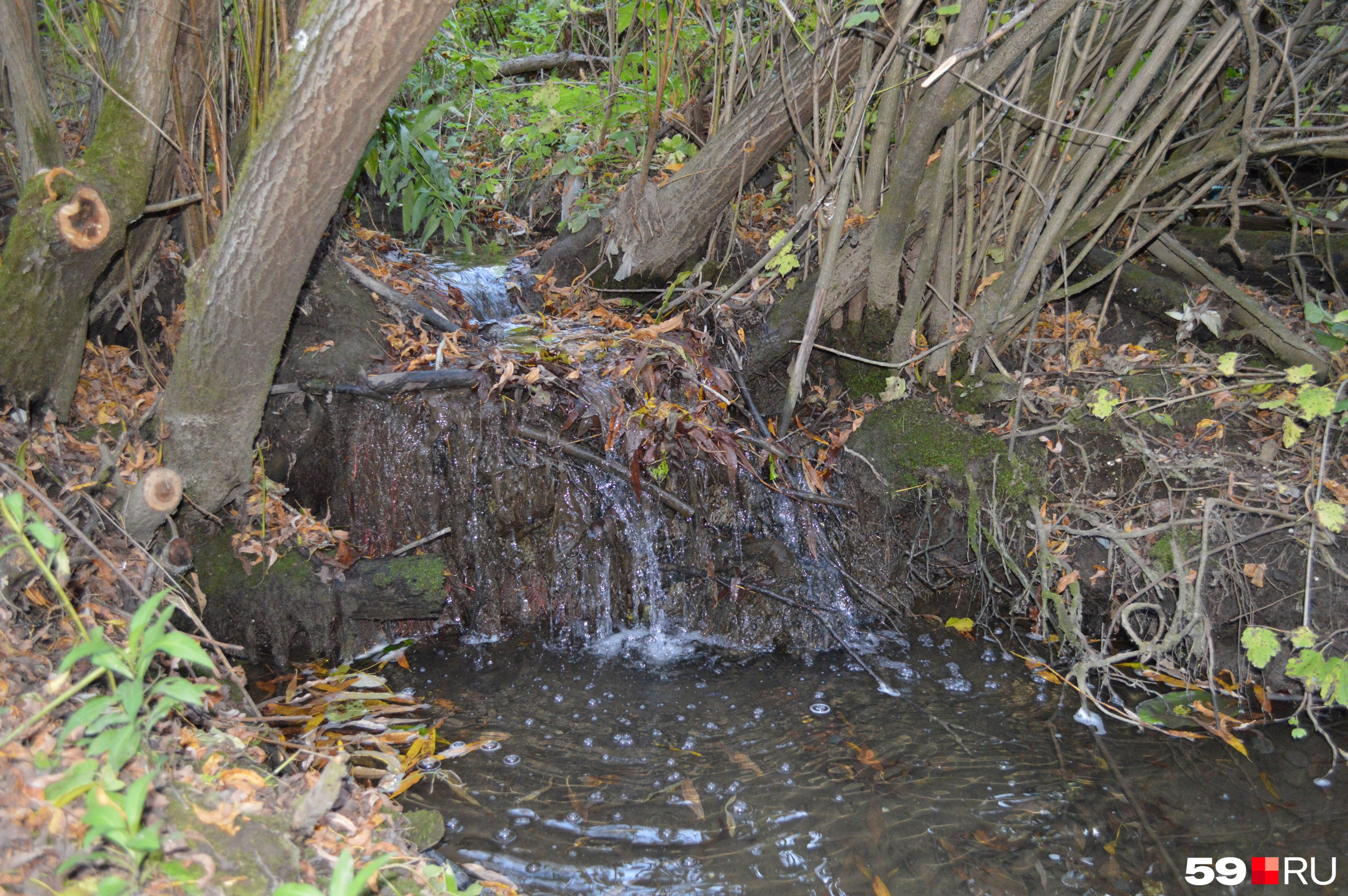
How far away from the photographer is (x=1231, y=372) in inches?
161

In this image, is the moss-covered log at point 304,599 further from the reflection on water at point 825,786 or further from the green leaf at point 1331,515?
the green leaf at point 1331,515

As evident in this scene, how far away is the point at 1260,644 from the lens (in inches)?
136

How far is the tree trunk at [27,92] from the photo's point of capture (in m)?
3.14

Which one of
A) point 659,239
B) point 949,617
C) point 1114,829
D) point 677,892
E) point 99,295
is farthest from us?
point 659,239

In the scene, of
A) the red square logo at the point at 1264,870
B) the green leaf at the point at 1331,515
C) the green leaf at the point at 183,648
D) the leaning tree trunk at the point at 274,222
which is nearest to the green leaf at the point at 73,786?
the green leaf at the point at 183,648

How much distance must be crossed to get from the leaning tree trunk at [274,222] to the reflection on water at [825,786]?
4.84 feet

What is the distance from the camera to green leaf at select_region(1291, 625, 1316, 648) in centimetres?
337

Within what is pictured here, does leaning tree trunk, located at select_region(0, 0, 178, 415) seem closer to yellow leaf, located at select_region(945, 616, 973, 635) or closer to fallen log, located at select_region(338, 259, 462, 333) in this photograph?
fallen log, located at select_region(338, 259, 462, 333)

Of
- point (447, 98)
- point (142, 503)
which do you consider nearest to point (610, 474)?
point (142, 503)

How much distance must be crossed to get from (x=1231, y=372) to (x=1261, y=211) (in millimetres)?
2046

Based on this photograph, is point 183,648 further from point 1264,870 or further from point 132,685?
point 1264,870

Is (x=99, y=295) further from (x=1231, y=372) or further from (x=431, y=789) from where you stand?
(x=1231, y=372)

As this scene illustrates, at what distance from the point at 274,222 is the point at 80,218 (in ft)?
3.00

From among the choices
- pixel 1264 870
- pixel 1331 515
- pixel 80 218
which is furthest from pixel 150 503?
pixel 1331 515
